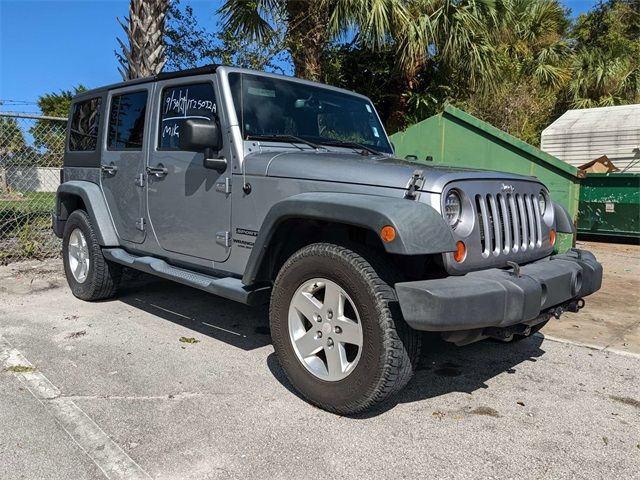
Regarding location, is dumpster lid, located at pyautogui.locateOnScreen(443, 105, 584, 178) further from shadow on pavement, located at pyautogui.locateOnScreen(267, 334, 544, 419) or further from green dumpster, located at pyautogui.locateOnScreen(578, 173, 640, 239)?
shadow on pavement, located at pyautogui.locateOnScreen(267, 334, 544, 419)

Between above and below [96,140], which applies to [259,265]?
below

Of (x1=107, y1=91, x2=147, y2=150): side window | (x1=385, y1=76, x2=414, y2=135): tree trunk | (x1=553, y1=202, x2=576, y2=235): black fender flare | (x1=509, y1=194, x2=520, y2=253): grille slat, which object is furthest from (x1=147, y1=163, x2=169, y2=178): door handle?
(x1=385, y1=76, x2=414, y2=135): tree trunk

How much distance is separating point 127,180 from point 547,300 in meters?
3.61

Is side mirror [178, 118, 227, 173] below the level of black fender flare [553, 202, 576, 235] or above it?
above

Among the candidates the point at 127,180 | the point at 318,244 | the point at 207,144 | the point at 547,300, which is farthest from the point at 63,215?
the point at 547,300

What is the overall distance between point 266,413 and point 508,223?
1785 mm

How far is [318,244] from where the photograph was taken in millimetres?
3205

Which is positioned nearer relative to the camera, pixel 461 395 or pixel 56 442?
pixel 56 442

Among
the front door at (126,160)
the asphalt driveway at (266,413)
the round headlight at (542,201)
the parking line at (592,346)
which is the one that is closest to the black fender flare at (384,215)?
the asphalt driveway at (266,413)

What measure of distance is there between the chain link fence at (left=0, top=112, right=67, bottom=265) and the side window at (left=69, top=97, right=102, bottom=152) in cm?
181

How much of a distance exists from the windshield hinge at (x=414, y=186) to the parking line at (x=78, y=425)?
188 cm

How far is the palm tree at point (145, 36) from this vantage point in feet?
26.0

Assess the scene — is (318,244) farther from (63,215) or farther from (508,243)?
(63,215)

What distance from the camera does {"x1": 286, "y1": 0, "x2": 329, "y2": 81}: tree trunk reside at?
902 centimetres
